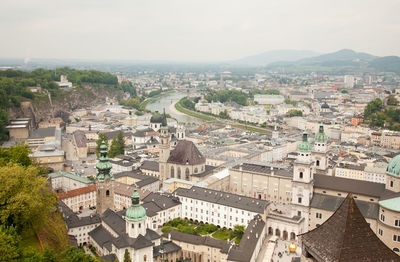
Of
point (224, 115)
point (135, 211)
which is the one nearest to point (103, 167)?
point (135, 211)

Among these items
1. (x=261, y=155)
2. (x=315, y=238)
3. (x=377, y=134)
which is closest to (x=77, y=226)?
(x=315, y=238)

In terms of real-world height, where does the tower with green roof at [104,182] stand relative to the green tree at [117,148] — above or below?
above

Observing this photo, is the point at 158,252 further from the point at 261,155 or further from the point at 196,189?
the point at 261,155

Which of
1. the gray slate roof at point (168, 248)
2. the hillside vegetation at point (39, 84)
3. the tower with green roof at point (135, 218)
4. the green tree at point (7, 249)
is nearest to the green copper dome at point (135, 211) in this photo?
the tower with green roof at point (135, 218)

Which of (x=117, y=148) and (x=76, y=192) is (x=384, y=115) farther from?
(x=76, y=192)

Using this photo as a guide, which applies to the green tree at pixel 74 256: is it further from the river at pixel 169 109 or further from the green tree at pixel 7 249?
the river at pixel 169 109
